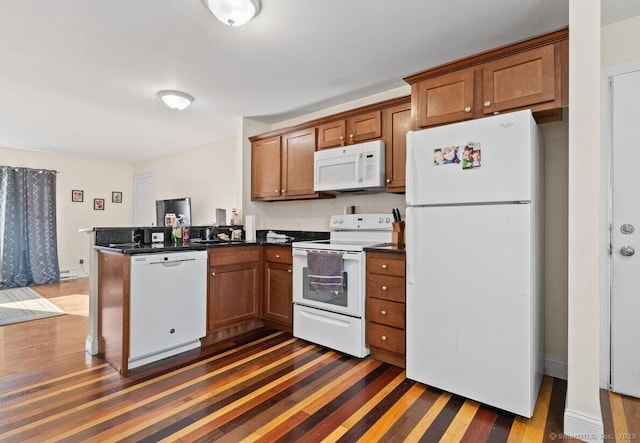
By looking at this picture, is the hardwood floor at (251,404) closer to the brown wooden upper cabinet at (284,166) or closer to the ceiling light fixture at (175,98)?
the brown wooden upper cabinet at (284,166)

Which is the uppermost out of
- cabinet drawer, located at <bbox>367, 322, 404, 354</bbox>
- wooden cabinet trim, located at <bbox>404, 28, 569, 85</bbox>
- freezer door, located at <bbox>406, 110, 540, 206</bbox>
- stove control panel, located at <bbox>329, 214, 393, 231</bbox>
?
wooden cabinet trim, located at <bbox>404, 28, 569, 85</bbox>

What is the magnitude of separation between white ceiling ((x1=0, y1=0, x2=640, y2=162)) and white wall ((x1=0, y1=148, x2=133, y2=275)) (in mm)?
2336

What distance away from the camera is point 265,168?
392 cm

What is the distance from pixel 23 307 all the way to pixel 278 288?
335 centimetres

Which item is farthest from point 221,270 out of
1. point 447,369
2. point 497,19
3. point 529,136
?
point 497,19

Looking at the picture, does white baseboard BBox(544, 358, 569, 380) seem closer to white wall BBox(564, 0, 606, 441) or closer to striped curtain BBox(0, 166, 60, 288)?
white wall BBox(564, 0, 606, 441)

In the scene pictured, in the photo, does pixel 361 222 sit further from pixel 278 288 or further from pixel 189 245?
pixel 189 245

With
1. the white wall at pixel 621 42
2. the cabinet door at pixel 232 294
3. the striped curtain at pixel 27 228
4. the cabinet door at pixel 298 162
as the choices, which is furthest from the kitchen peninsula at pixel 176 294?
the striped curtain at pixel 27 228

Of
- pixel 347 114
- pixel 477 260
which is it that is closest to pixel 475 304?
pixel 477 260

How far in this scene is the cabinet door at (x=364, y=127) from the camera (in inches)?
118

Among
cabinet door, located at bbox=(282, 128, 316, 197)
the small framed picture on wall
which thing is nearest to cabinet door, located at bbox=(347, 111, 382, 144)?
cabinet door, located at bbox=(282, 128, 316, 197)

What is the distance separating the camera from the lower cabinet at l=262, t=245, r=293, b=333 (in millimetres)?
3168

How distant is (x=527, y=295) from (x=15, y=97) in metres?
4.76

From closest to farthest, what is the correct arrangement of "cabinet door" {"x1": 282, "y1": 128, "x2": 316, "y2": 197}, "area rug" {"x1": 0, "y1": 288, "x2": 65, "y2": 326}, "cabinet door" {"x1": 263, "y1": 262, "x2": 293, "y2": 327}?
1. "cabinet door" {"x1": 263, "y1": 262, "x2": 293, "y2": 327}
2. "cabinet door" {"x1": 282, "y1": 128, "x2": 316, "y2": 197}
3. "area rug" {"x1": 0, "y1": 288, "x2": 65, "y2": 326}
